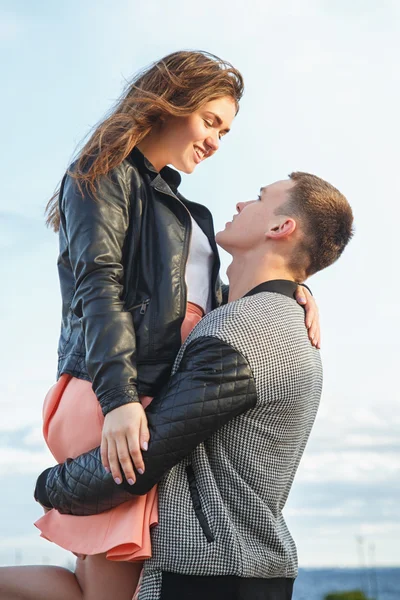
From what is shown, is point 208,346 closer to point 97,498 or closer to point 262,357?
point 262,357

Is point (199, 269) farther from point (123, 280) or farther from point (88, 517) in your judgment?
point (88, 517)

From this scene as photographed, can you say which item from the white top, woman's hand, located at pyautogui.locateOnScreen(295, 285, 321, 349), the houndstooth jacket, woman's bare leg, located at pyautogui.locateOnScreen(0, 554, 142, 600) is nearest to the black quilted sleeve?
the houndstooth jacket

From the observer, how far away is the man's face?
4.43 m

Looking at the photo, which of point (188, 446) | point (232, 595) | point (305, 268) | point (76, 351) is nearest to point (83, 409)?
point (76, 351)

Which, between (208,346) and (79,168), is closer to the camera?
(208,346)

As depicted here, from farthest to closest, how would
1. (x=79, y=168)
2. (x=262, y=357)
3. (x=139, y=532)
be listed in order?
(x=79, y=168)
(x=262, y=357)
(x=139, y=532)

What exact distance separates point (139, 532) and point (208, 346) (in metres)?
0.82

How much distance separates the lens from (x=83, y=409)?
379 cm

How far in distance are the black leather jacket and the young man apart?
14 centimetres

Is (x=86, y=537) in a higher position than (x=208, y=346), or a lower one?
lower

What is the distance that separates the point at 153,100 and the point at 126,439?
1697 mm

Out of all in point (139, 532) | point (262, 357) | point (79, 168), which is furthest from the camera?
point (79, 168)

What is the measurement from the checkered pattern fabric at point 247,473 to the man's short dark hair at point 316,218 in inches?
18.2

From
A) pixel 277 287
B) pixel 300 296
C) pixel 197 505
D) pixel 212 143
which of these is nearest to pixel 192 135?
pixel 212 143
